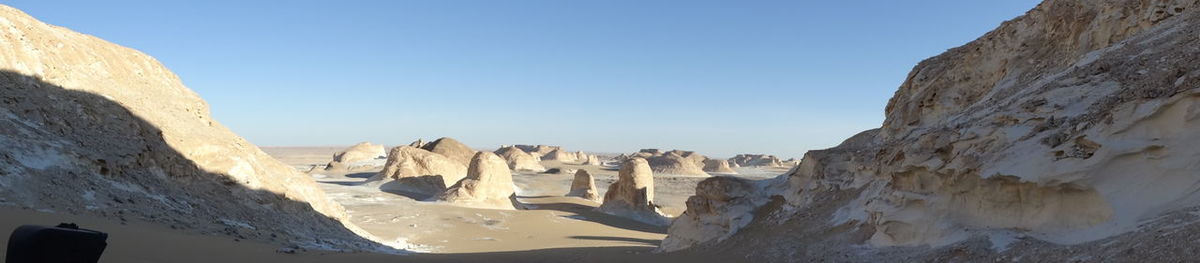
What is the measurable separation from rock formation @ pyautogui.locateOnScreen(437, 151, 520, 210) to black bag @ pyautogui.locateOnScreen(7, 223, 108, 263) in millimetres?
25001

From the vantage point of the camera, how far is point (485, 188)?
98.1 ft

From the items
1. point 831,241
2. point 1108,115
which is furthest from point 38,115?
point 1108,115

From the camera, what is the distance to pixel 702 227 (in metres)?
12.1

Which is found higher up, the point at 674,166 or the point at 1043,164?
the point at 674,166

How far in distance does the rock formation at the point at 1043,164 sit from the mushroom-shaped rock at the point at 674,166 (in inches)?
2144

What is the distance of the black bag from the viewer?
327 centimetres

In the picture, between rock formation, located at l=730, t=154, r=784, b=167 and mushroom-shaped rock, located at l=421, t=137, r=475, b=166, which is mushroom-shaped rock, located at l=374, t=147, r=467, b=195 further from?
rock formation, located at l=730, t=154, r=784, b=167

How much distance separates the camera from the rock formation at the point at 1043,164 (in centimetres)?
587

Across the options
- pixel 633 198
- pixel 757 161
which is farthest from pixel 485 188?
pixel 757 161

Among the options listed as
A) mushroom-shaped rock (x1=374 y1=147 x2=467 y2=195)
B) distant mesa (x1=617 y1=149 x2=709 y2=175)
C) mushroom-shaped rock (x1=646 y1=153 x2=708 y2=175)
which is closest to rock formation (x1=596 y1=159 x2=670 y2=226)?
mushroom-shaped rock (x1=374 y1=147 x2=467 y2=195)

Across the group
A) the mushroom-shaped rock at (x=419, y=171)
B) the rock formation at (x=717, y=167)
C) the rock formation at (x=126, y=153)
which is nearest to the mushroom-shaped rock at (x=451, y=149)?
the mushroom-shaped rock at (x=419, y=171)

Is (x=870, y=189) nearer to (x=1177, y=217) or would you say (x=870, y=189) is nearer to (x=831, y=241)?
(x=831, y=241)

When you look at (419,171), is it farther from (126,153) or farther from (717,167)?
(717,167)

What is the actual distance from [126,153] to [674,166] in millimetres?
56956
